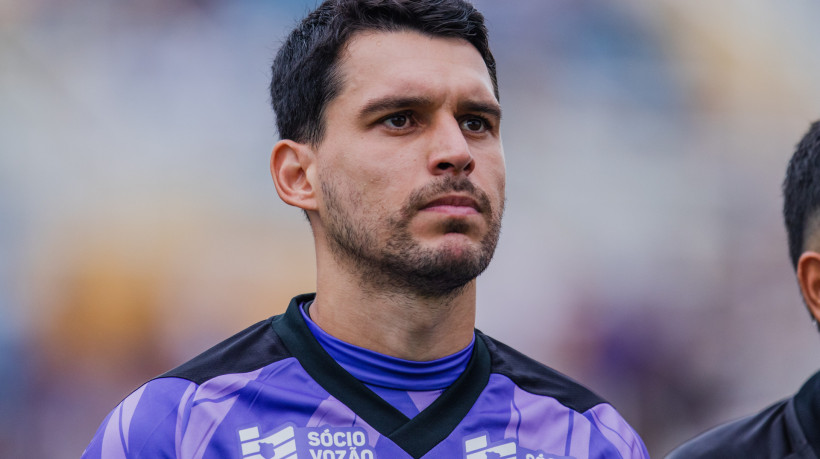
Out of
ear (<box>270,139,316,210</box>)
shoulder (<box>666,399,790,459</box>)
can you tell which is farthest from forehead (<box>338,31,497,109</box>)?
shoulder (<box>666,399,790,459</box>)

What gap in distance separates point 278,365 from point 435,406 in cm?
45

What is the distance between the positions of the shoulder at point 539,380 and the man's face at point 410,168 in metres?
0.36

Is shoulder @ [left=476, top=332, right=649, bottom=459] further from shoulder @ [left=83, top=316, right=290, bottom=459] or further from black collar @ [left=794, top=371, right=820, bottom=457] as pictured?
shoulder @ [left=83, top=316, right=290, bottom=459]

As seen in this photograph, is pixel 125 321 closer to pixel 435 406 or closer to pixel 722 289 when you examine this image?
pixel 435 406

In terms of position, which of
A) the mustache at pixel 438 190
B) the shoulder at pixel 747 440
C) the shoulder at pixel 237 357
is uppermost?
the mustache at pixel 438 190

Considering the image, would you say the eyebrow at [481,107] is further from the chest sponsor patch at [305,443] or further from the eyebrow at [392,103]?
the chest sponsor patch at [305,443]

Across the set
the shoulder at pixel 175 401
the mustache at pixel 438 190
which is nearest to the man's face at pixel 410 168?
the mustache at pixel 438 190

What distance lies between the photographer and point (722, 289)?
248 inches

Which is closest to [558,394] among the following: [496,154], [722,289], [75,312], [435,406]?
[435,406]

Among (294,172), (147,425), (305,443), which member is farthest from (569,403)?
(147,425)

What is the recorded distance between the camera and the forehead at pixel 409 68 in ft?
8.63

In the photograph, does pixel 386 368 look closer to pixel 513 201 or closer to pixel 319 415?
pixel 319 415

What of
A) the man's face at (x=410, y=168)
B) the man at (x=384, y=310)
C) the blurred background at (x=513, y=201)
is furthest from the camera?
the blurred background at (x=513, y=201)

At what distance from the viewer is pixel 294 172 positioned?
112 inches
